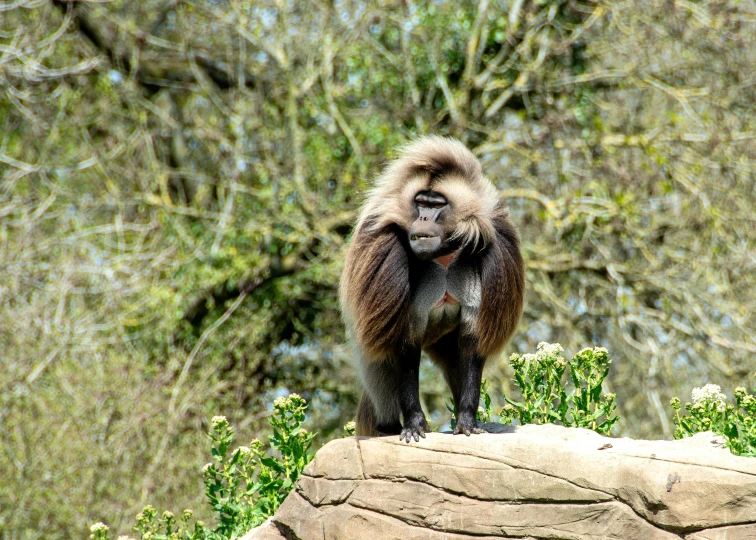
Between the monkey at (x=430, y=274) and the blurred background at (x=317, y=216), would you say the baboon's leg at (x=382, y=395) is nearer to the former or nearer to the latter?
the monkey at (x=430, y=274)

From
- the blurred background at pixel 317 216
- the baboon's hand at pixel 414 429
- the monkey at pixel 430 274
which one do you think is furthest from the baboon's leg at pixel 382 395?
the blurred background at pixel 317 216

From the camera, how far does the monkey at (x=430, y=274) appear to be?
Result: 193 inches

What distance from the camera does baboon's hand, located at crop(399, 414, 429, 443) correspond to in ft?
16.1

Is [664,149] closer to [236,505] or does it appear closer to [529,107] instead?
[529,107]

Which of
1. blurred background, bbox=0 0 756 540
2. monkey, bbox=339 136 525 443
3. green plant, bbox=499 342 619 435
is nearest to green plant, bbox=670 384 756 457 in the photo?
green plant, bbox=499 342 619 435

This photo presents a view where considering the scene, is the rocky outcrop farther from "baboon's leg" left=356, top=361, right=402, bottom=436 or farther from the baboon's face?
the baboon's face

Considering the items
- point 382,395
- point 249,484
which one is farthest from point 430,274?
point 249,484

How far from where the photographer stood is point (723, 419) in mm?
5133

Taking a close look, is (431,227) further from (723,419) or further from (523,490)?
(723,419)

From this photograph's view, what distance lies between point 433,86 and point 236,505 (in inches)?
242

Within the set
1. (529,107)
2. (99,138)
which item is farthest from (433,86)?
(99,138)

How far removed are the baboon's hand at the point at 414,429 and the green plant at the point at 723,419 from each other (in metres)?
1.42

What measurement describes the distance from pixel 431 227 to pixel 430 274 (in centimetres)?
34

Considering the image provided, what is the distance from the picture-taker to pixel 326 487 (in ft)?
16.0
